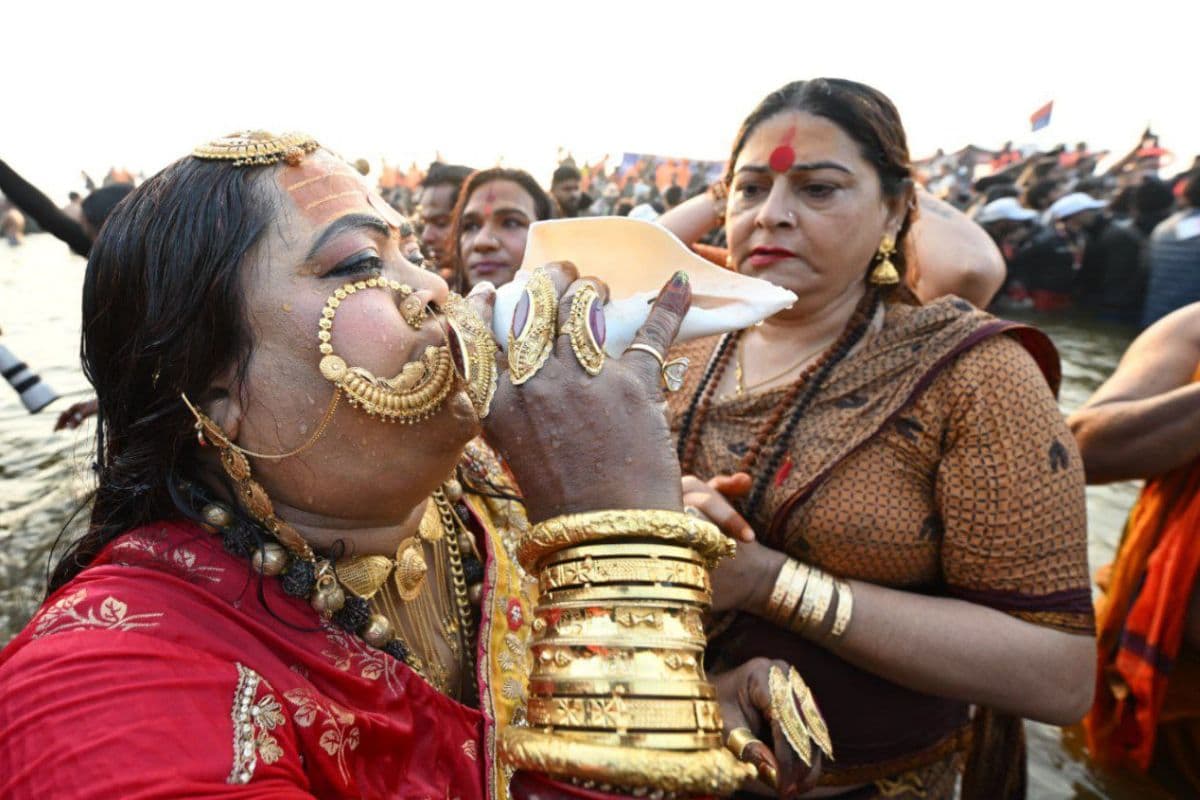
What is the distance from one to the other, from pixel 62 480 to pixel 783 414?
17.3 feet

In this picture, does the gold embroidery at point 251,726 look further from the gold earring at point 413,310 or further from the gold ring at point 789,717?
the gold ring at point 789,717

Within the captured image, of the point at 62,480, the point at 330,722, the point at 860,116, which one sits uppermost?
the point at 860,116

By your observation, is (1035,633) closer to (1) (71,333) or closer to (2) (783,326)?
(2) (783,326)

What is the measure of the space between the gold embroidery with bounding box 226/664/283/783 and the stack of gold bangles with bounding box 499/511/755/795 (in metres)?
0.32

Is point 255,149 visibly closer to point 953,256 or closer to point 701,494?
point 701,494

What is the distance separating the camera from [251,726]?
3.48ft

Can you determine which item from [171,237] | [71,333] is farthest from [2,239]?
[171,237]

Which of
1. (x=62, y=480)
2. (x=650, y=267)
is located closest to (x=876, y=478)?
(x=650, y=267)

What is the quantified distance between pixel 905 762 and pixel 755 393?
1009 millimetres

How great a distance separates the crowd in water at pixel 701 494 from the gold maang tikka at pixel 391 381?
0.01 meters

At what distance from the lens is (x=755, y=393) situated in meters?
2.04

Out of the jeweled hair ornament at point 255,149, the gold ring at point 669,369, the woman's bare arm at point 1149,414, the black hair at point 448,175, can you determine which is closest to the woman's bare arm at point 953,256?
the woman's bare arm at point 1149,414

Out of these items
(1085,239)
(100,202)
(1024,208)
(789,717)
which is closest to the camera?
(789,717)

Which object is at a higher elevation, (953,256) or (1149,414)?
(953,256)
